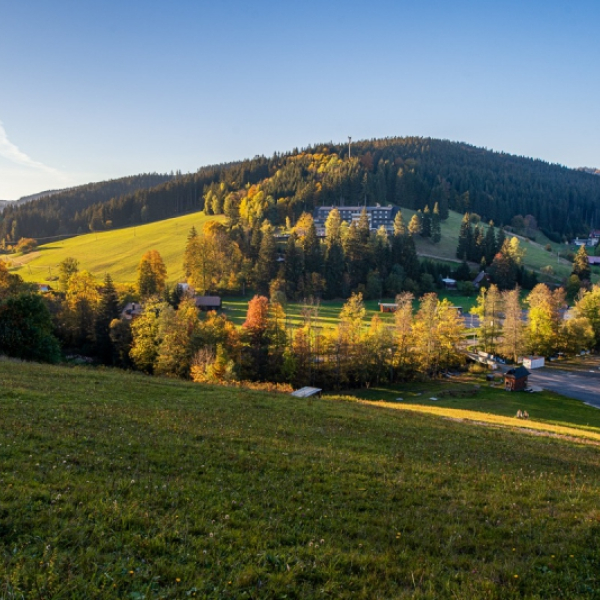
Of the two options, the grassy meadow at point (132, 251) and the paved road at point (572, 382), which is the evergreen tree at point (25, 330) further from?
the grassy meadow at point (132, 251)

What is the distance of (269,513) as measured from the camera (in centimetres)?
853

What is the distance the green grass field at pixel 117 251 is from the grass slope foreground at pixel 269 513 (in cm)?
9487

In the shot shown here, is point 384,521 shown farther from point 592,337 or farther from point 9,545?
point 592,337

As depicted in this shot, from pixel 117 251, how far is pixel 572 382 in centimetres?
12710

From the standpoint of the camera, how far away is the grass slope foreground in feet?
19.8

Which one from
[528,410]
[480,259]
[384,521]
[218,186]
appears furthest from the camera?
[218,186]

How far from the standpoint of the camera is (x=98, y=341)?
56.6 meters

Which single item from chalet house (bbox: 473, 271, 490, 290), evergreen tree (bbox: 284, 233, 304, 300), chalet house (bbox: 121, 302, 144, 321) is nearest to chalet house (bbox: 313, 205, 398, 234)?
chalet house (bbox: 473, 271, 490, 290)

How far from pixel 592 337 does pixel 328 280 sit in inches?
2234

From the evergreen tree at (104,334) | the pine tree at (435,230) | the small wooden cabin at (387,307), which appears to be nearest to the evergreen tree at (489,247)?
the pine tree at (435,230)

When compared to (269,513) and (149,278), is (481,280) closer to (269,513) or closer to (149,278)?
(149,278)

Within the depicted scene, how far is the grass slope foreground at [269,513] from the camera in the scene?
6047 millimetres

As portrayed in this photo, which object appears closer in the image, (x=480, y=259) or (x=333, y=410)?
(x=333, y=410)

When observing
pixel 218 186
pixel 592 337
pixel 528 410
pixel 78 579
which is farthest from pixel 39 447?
pixel 218 186
